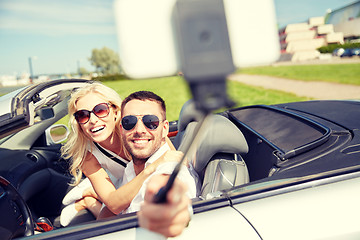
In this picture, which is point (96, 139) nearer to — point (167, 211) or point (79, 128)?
point (79, 128)

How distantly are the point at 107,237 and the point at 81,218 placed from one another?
1.10m

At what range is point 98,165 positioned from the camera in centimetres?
222

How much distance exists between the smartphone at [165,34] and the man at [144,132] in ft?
3.82

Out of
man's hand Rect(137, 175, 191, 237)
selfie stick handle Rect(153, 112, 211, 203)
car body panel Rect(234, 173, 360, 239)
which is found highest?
A: selfie stick handle Rect(153, 112, 211, 203)

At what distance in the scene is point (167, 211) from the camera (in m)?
0.73

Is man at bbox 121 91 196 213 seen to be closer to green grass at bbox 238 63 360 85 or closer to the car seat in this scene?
the car seat

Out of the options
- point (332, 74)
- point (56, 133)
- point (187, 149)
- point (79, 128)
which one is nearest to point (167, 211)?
point (187, 149)

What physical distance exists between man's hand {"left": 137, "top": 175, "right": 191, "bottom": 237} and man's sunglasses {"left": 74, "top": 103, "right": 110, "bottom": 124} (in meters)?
1.46

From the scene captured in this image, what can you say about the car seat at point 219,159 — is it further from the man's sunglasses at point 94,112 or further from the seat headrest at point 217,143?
the man's sunglasses at point 94,112

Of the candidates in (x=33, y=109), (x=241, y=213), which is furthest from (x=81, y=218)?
(x=241, y=213)

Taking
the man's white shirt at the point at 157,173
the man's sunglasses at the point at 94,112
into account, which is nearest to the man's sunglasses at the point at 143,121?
the man's white shirt at the point at 157,173

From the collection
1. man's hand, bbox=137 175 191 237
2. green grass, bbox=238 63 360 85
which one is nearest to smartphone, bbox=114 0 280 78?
man's hand, bbox=137 175 191 237

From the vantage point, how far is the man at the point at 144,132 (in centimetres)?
179

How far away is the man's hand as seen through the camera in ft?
2.37
